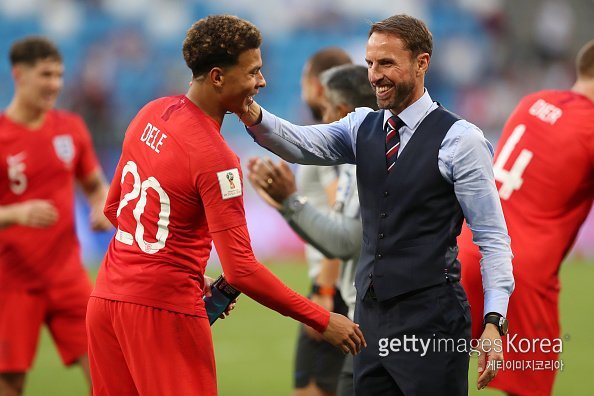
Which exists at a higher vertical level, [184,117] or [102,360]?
[184,117]

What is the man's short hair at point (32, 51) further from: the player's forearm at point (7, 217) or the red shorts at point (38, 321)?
the red shorts at point (38, 321)

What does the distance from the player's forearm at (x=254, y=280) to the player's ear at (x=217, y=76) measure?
58 cm

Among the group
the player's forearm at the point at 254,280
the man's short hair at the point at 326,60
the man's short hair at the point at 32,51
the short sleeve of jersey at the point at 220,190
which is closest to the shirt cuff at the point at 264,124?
the short sleeve of jersey at the point at 220,190

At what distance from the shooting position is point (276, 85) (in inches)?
738

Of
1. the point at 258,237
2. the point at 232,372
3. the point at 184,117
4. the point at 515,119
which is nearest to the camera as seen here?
the point at 184,117

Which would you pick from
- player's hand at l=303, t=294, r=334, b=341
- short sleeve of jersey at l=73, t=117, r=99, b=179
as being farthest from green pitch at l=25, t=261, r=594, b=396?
short sleeve of jersey at l=73, t=117, r=99, b=179

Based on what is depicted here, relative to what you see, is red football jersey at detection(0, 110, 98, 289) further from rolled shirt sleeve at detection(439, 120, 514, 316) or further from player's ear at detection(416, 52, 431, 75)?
rolled shirt sleeve at detection(439, 120, 514, 316)

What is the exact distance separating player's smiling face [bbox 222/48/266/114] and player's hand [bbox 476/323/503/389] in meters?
1.32

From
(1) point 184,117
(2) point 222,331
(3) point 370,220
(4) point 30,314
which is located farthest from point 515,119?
(2) point 222,331

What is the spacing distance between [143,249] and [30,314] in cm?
285

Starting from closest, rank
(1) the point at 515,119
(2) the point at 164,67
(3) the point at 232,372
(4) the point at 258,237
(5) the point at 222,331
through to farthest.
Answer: (1) the point at 515,119 → (3) the point at 232,372 → (5) the point at 222,331 → (4) the point at 258,237 → (2) the point at 164,67

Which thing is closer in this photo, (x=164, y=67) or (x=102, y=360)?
(x=102, y=360)

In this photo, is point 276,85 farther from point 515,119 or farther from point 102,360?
point 102,360

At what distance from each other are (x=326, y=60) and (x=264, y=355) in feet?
15.1
